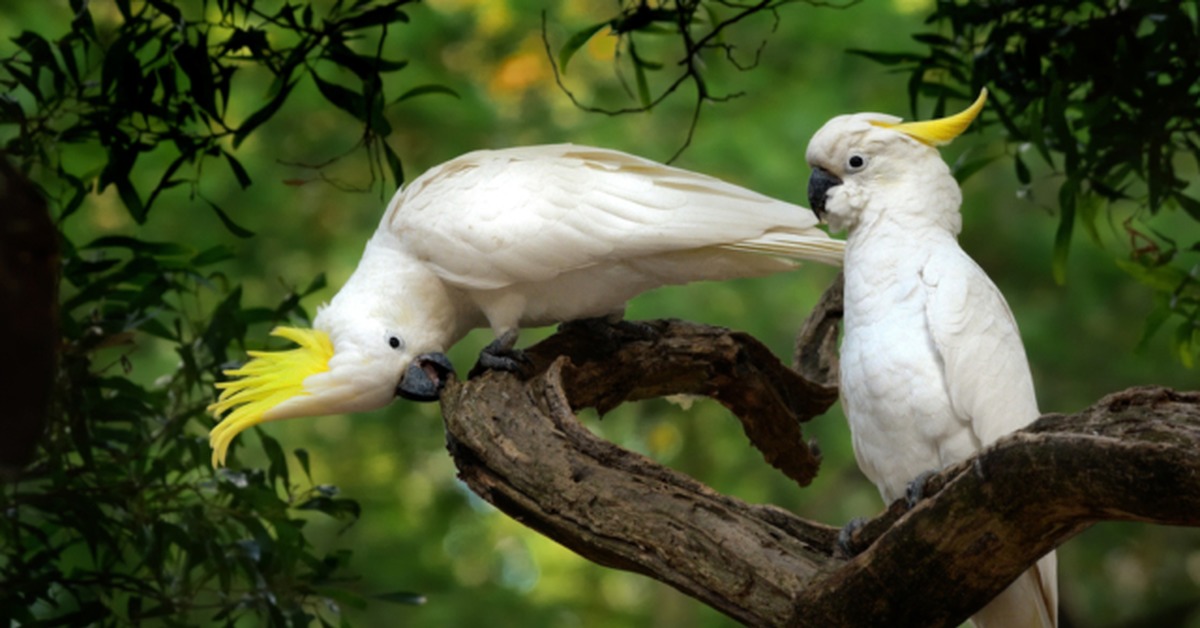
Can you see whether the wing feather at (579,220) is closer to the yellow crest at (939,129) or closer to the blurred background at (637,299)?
the yellow crest at (939,129)

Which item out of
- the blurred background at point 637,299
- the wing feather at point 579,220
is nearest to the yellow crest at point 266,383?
the wing feather at point 579,220

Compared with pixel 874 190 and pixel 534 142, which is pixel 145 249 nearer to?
pixel 874 190

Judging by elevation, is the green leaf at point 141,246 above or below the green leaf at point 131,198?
below

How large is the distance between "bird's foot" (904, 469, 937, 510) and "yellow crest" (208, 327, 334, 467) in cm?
91

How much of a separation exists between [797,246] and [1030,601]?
0.64m

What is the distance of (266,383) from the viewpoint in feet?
6.91

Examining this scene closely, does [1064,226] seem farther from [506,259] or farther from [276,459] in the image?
[276,459]

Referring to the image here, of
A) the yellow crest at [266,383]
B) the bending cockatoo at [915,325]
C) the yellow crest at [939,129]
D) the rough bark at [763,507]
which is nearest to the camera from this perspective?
the rough bark at [763,507]

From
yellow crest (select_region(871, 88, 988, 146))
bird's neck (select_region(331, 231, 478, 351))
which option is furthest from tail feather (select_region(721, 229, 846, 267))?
bird's neck (select_region(331, 231, 478, 351))

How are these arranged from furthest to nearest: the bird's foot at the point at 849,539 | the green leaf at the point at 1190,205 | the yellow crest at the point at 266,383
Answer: the green leaf at the point at 1190,205 < the yellow crest at the point at 266,383 < the bird's foot at the point at 849,539

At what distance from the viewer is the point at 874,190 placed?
1.90 m

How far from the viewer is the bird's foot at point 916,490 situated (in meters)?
1.60

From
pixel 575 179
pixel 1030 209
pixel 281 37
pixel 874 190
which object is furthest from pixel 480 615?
pixel 874 190

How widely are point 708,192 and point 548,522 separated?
0.63 metres
